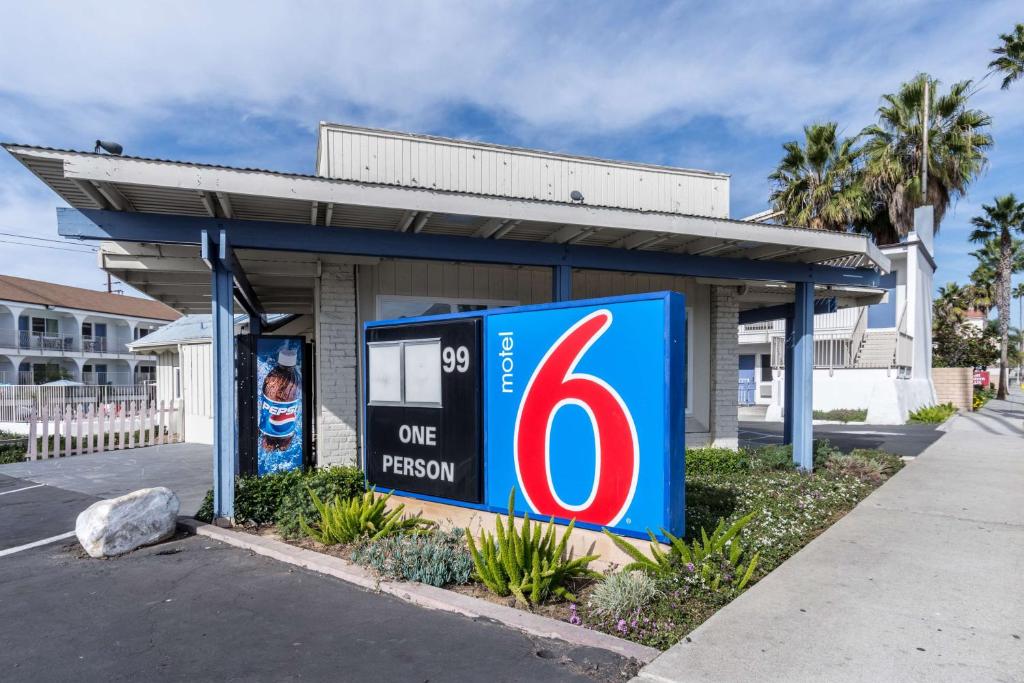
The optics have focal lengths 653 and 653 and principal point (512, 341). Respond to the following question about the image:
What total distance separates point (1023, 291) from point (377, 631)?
73.8m

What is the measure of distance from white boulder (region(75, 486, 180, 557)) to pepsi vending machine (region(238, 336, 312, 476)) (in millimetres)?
1686

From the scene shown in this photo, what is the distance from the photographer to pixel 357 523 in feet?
21.4

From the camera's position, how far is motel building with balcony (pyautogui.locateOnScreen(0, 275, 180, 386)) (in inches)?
1516

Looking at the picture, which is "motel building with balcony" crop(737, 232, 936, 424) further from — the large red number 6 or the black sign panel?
the large red number 6

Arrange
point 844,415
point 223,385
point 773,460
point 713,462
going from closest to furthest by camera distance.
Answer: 1. point 223,385
2. point 713,462
3. point 773,460
4. point 844,415

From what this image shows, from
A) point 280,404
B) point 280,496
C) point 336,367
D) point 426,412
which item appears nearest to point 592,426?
point 426,412

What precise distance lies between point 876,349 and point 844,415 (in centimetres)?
317

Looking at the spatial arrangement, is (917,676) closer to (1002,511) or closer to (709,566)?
(709,566)

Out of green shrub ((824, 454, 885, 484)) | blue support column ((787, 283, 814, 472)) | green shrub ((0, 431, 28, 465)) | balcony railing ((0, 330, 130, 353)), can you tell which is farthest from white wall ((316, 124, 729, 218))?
balcony railing ((0, 330, 130, 353))

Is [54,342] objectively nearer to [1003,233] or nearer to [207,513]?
[207,513]

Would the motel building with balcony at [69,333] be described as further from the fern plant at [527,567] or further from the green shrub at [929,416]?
the green shrub at [929,416]

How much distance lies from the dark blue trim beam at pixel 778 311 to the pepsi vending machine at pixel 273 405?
938 cm

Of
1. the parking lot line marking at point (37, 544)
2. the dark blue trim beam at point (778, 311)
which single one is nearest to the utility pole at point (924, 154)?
the dark blue trim beam at point (778, 311)

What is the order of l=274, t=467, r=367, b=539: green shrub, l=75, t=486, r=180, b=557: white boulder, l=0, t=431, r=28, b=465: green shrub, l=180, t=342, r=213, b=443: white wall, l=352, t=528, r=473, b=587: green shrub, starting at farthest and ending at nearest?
l=180, t=342, r=213, b=443: white wall → l=0, t=431, r=28, b=465: green shrub → l=274, t=467, r=367, b=539: green shrub → l=75, t=486, r=180, b=557: white boulder → l=352, t=528, r=473, b=587: green shrub
